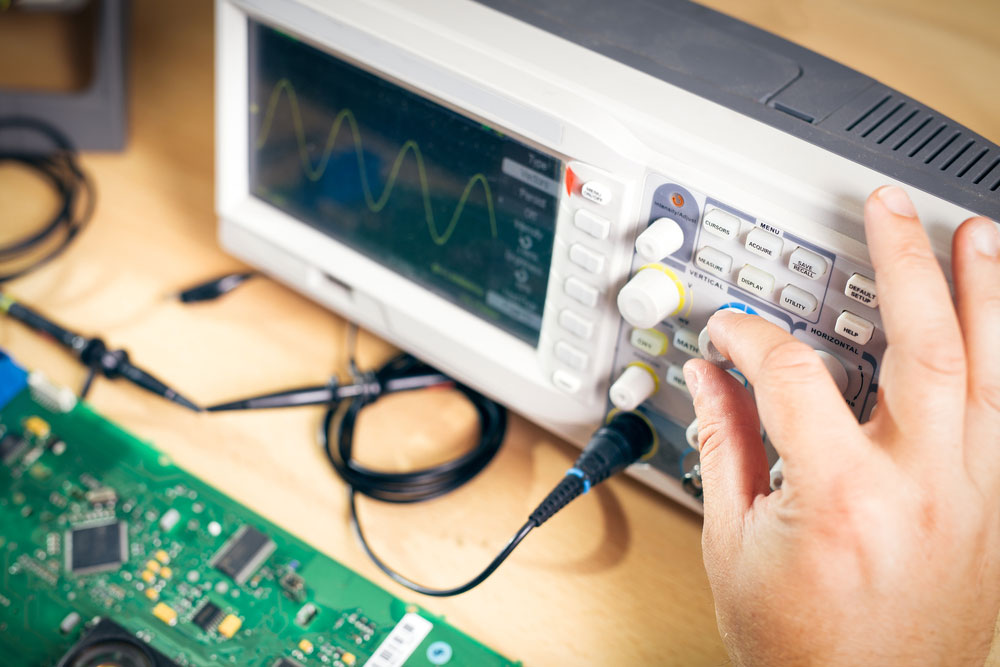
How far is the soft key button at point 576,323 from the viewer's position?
2.80 feet

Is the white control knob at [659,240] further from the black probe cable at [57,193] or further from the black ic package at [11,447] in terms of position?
the black probe cable at [57,193]

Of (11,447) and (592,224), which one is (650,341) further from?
(11,447)

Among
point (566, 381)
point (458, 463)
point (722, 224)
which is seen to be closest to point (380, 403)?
point (458, 463)

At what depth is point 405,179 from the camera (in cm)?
95

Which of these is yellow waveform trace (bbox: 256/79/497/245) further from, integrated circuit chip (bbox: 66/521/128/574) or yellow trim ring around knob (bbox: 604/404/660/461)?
integrated circuit chip (bbox: 66/521/128/574)

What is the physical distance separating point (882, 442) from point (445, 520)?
45cm

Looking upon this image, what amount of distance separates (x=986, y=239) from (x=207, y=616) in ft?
2.25

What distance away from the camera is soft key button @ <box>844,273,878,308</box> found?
0.68m

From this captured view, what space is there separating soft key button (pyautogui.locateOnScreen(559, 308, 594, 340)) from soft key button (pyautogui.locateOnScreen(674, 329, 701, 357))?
8 centimetres

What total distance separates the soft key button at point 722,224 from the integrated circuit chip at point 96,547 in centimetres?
60

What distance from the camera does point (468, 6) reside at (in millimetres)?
866

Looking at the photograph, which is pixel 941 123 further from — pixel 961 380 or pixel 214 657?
pixel 214 657

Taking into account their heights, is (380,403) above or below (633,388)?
below

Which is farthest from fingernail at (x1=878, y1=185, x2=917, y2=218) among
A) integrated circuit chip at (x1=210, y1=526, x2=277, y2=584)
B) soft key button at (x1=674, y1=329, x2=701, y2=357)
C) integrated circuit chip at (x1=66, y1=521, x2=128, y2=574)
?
integrated circuit chip at (x1=66, y1=521, x2=128, y2=574)
